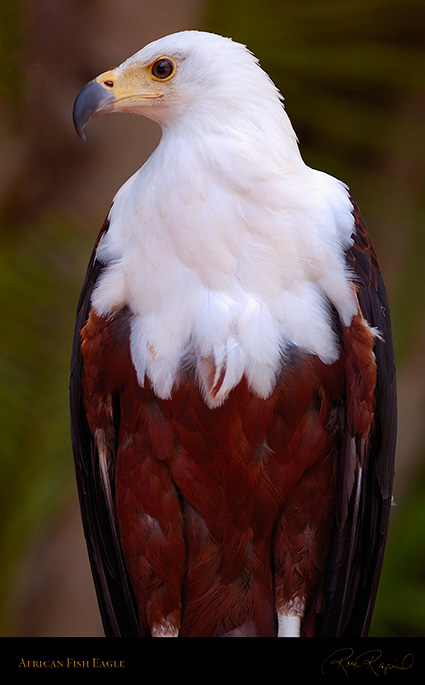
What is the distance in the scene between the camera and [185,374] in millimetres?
1874

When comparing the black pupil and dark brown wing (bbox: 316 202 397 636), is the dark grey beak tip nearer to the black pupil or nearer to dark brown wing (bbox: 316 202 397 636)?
the black pupil

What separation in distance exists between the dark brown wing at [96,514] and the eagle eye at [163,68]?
0.36m

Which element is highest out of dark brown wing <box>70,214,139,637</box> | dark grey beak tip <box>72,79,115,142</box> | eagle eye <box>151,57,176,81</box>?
eagle eye <box>151,57,176,81</box>

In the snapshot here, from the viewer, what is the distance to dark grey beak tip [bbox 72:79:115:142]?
190 cm

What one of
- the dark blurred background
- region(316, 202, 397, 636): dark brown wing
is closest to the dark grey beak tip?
region(316, 202, 397, 636): dark brown wing

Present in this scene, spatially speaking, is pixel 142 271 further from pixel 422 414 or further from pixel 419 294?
pixel 422 414

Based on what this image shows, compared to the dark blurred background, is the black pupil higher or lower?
higher

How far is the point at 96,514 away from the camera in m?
2.16

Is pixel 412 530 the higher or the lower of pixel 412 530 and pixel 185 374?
the lower

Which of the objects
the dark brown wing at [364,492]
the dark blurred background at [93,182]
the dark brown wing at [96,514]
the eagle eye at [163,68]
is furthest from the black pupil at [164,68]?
the dark blurred background at [93,182]

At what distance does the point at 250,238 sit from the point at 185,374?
0.33m

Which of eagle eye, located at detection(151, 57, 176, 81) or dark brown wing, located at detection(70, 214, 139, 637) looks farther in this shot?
dark brown wing, located at detection(70, 214, 139, 637)

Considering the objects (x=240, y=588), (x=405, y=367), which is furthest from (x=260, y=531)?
(x=405, y=367)

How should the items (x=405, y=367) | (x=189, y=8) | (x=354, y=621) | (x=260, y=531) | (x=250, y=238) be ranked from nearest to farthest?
(x=250, y=238), (x=260, y=531), (x=354, y=621), (x=189, y=8), (x=405, y=367)
